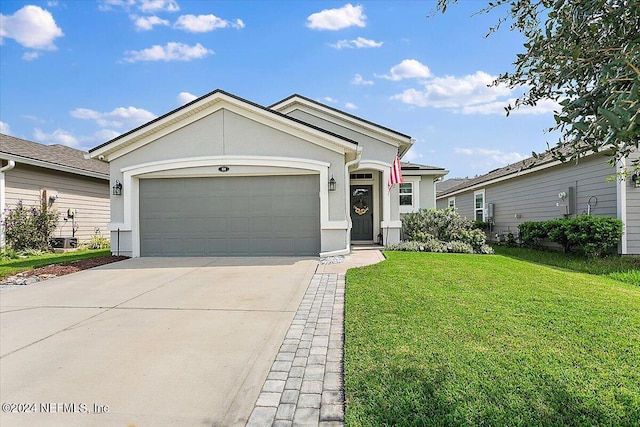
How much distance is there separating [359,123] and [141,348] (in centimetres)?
1089

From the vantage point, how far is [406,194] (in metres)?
15.3

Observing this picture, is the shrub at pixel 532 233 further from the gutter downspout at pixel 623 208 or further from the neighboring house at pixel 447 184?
the neighboring house at pixel 447 184

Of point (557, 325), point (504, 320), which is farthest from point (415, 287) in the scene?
point (557, 325)

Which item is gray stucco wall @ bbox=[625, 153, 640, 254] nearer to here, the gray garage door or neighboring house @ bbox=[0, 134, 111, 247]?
the gray garage door

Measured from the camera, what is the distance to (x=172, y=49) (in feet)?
41.7

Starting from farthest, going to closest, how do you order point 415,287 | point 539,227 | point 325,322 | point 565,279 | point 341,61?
point 539,227 → point 341,61 → point 565,279 → point 415,287 → point 325,322

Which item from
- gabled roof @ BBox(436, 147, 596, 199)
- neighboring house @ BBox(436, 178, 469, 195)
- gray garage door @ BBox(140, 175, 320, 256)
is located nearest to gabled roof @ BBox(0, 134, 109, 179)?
gray garage door @ BBox(140, 175, 320, 256)

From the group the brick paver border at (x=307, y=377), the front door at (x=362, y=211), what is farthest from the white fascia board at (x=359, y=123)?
the brick paver border at (x=307, y=377)

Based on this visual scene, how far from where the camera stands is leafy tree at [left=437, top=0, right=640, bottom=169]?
168 centimetres

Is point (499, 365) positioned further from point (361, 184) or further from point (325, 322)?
point (361, 184)

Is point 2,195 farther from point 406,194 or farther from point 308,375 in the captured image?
point 406,194

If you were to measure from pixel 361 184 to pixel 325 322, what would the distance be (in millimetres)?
10415

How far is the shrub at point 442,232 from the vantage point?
11.5 meters

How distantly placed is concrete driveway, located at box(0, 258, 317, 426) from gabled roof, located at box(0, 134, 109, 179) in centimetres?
664
